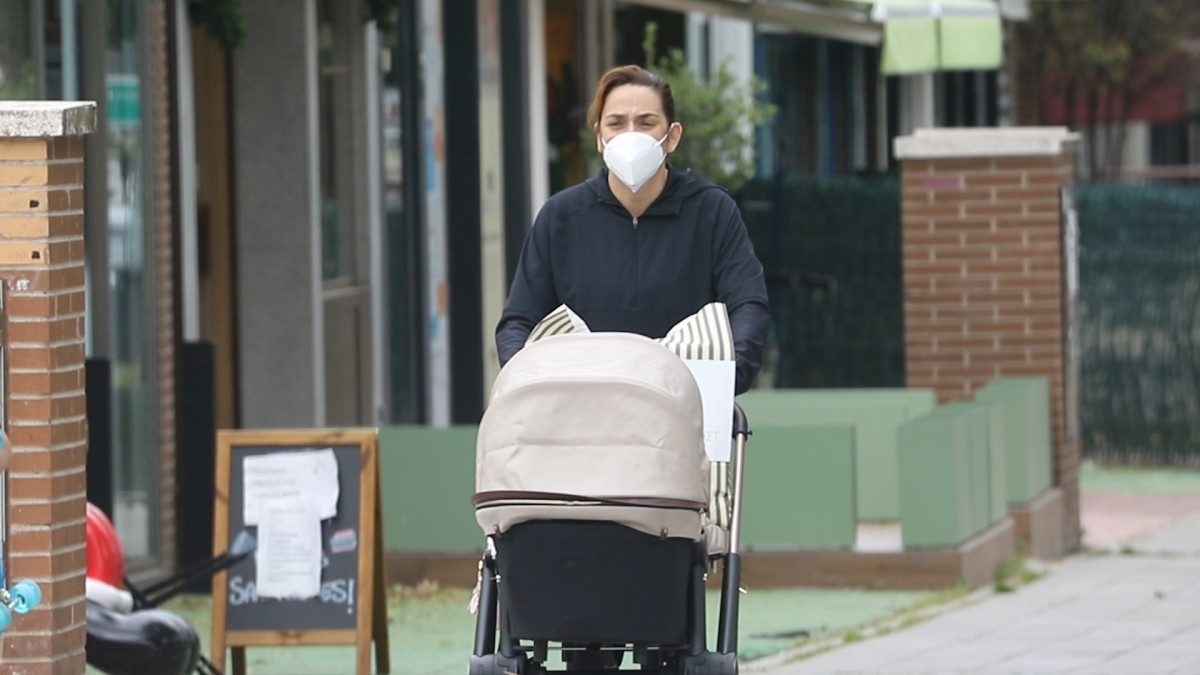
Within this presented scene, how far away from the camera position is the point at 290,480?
8000 millimetres

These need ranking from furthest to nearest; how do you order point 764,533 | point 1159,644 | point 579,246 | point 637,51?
point 637,51 → point 764,533 → point 1159,644 → point 579,246

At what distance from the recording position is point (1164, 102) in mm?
35094

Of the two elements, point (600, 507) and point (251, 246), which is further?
point (251, 246)

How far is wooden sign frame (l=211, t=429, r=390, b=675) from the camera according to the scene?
25.7 feet

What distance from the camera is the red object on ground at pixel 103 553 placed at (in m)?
7.22

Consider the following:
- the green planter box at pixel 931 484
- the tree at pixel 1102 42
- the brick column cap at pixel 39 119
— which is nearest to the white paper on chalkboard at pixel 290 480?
the brick column cap at pixel 39 119

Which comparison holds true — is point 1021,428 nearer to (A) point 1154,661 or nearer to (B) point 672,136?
(A) point 1154,661

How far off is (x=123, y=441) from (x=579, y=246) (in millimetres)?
4862

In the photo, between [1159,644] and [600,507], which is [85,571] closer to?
[600,507]

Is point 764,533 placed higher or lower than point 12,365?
lower

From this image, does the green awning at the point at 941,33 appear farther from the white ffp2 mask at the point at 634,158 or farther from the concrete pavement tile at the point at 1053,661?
the white ffp2 mask at the point at 634,158

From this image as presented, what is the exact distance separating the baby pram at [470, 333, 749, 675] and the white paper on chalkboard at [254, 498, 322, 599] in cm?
272

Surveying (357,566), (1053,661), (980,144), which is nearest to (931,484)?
(1053,661)

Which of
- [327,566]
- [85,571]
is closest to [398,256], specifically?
[327,566]
